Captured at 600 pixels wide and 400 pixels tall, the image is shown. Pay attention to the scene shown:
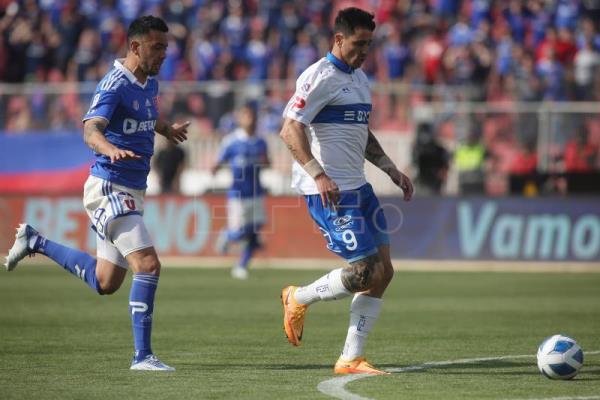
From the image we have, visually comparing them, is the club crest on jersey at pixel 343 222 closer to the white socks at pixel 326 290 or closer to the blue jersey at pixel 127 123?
the white socks at pixel 326 290

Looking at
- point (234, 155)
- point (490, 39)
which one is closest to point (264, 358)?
point (234, 155)

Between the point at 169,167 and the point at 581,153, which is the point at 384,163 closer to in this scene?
the point at 581,153

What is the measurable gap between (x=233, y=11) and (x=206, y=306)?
15917mm

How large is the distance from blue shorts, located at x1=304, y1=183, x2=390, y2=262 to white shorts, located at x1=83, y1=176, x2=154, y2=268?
1406 mm

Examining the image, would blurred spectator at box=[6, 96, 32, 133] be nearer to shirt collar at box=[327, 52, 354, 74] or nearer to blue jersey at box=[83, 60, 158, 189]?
blue jersey at box=[83, 60, 158, 189]

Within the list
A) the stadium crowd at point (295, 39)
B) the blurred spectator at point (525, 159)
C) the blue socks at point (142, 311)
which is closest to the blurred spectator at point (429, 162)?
the blurred spectator at point (525, 159)

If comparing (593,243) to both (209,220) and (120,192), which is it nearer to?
(209,220)

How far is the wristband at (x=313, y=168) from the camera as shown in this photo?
29.7 ft

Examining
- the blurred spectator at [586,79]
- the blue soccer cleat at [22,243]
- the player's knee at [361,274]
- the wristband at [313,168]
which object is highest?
the blurred spectator at [586,79]

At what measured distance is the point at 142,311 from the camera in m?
9.46

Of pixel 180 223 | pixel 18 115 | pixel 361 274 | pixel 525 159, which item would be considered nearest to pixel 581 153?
pixel 525 159

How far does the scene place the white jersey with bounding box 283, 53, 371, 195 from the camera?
9430mm

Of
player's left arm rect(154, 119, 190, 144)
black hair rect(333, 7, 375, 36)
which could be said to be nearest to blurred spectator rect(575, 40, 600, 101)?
player's left arm rect(154, 119, 190, 144)

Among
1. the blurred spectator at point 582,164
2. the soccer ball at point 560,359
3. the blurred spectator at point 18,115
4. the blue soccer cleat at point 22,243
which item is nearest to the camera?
the soccer ball at point 560,359
